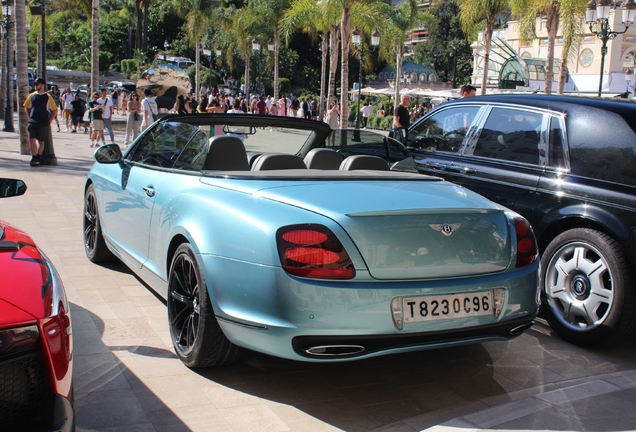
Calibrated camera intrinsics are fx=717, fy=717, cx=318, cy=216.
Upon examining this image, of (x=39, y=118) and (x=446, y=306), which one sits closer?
(x=446, y=306)

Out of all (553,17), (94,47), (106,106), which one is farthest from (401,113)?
(94,47)

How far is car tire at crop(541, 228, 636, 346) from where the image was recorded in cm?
452

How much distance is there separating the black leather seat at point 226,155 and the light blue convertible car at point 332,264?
0.11 m

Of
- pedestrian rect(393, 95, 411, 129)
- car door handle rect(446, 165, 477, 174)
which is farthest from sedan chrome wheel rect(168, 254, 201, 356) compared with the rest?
pedestrian rect(393, 95, 411, 129)

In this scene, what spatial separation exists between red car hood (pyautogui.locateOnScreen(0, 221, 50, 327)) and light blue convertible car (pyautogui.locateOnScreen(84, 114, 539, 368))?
3.38ft

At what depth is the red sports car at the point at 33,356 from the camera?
7.23 feet

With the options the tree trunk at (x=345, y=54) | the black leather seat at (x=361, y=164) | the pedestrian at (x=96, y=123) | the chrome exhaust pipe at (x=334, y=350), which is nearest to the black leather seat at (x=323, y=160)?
the black leather seat at (x=361, y=164)

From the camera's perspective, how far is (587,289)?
188 inches

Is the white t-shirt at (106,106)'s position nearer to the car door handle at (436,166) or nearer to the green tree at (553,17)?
the green tree at (553,17)

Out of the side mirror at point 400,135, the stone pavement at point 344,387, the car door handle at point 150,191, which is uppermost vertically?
the side mirror at point 400,135

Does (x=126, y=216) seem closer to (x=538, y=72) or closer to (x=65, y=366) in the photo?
(x=65, y=366)

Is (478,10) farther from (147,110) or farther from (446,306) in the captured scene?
(446,306)

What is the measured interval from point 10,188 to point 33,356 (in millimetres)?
1311

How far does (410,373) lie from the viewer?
13.6 feet
